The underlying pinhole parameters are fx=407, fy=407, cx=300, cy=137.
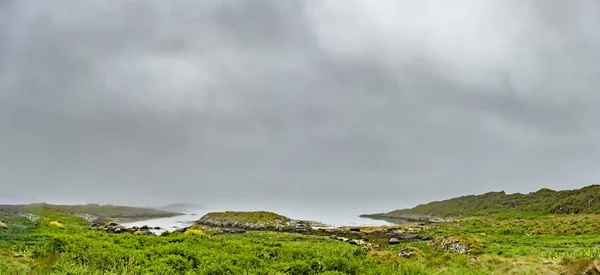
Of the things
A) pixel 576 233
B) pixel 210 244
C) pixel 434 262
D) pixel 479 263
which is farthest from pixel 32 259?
pixel 576 233

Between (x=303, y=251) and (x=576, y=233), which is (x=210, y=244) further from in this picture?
(x=576, y=233)

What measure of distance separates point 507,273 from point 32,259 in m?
18.6

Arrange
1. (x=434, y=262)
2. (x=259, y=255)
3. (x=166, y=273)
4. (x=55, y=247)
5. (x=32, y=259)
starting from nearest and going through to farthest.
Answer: (x=166, y=273) → (x=32, y=259) → (x=55, y=247) → (x=259, y=255) → (x=434, y=262)

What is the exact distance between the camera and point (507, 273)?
16.2 m

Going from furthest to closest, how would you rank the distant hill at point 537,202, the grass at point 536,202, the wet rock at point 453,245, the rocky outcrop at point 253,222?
the distant hill at point 537,202 → the grass at point 536,202 → the rocky outcrop at point 253,222 → the wet rock at point 453,245

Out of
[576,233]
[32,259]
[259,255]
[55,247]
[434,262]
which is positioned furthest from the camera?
[576,233]

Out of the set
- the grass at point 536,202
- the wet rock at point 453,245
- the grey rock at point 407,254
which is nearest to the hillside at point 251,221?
the wet rock at point 453,245

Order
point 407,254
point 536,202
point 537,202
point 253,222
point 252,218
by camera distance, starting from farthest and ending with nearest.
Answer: point 536,202 → point 537,202 → point 252,218 → point 253,222 → point 407,254

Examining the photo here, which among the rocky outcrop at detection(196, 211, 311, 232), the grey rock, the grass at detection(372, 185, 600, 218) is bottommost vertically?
the grey rock

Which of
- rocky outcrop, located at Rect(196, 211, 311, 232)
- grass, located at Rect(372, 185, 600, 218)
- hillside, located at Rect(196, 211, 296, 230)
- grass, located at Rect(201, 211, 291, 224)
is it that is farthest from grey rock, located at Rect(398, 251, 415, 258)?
grass, located at Rect(372, 185, 600, 218)

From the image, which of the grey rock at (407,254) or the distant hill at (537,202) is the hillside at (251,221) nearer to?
the grey rock at (407,254)

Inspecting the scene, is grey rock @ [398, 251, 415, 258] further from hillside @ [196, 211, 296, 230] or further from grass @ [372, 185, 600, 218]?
grass @ [372, 185, 600, 218]

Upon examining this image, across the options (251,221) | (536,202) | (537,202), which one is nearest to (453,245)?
(251,221)

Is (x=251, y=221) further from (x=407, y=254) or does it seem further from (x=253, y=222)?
(x=407, y=254)
